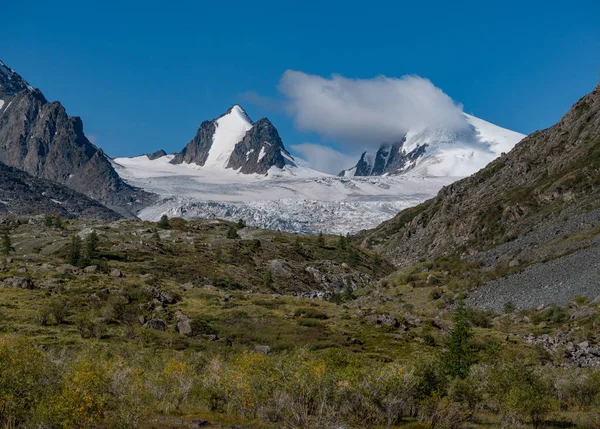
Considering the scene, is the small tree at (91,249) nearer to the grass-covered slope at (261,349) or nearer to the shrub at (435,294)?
the grass-covered slope at (261,349)

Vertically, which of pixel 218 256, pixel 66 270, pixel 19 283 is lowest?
pixel 19 283

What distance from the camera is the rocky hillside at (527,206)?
9075 cm

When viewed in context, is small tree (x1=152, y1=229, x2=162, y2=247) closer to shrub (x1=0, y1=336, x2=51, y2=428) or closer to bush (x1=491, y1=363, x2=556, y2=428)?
shrub (x1=0, y1=336, x2=51, y2=428)

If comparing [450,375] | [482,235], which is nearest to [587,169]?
[482,235]

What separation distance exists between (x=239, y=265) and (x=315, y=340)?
2759 inches

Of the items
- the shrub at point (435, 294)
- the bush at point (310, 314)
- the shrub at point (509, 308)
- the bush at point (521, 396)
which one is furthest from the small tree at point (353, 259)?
the bush at point (521, 396)

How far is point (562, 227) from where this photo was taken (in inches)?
3593

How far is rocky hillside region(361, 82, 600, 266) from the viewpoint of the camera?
90750 mm

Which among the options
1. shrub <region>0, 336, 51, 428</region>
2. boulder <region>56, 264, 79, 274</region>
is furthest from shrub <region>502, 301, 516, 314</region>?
boulder <region>56, 264, 79, 274</region>

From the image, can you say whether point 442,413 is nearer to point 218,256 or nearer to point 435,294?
point 435,294

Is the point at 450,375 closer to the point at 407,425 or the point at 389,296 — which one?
the point at 407,425

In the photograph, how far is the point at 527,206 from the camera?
379 feet

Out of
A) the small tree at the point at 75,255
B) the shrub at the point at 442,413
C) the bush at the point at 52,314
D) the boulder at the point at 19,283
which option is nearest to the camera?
the shrub at the point at 442,413

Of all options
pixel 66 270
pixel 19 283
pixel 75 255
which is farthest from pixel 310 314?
pixel 75 255
